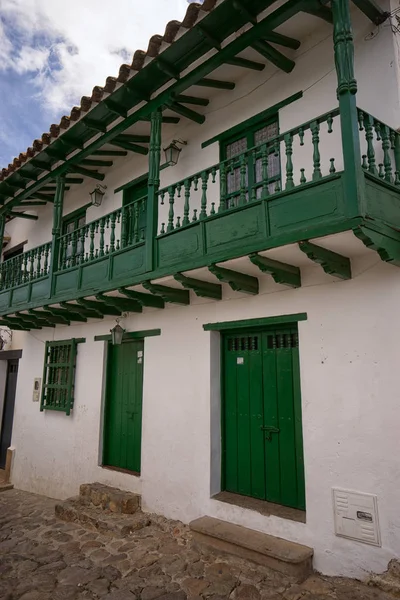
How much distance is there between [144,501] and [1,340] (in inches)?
270

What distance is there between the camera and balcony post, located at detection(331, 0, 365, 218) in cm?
358

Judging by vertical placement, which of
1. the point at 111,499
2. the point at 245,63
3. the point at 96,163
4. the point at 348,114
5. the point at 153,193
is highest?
the point at 96,163

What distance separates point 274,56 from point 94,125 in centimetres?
303

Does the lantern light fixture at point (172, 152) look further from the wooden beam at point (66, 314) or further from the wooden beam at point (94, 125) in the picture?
the wooden beam at point (66, 314)

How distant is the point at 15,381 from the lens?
1097 cm

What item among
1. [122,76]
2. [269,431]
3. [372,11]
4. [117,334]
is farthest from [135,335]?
[372,11]

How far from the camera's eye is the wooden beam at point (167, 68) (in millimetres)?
5391

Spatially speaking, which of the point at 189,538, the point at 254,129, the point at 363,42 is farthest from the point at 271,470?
the point at 363,42

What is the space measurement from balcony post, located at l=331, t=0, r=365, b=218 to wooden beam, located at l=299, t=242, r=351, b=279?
0.57 meters

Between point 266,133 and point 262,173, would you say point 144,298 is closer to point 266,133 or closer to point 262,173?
point 262,173

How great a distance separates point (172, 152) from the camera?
6.72m

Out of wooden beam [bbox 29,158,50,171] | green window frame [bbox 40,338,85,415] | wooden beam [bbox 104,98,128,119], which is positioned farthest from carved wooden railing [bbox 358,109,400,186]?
green window frame [bbox 40,338,85,415]

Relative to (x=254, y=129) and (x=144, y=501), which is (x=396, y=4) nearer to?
(x=254, y=129)

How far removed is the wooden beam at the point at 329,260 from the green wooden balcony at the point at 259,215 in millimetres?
159
